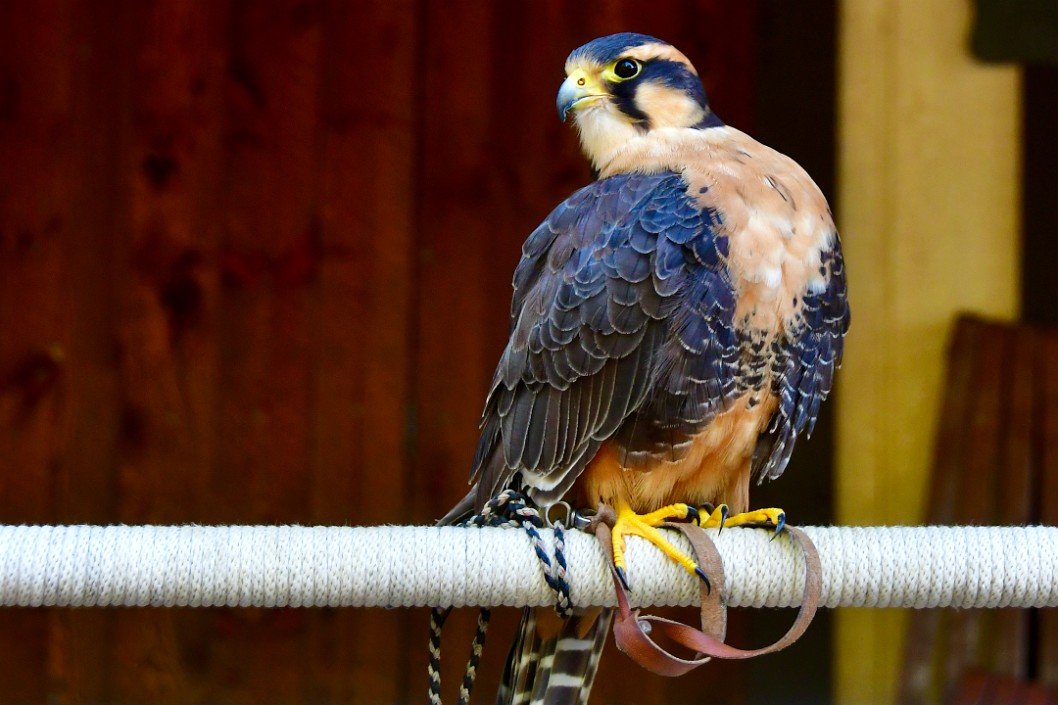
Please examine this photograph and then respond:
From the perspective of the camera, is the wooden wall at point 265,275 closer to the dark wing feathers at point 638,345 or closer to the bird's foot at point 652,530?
the dark wing feathers at point 638,345

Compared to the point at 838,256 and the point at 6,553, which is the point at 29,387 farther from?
the point at 838,256

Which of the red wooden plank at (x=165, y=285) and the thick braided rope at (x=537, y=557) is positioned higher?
the red wooden plank at (x=165, y=285)

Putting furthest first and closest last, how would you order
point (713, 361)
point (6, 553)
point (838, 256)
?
1. point (838, 256)
2. point (713, 361)
3. point (6, 553)

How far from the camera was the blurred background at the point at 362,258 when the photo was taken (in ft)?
8.50

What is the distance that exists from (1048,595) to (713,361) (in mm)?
486

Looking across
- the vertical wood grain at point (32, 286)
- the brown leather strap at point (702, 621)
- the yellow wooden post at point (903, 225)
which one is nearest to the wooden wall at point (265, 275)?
the vertical wood grain at point (32, 286)

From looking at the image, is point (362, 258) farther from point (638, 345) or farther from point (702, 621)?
point (702, 621)

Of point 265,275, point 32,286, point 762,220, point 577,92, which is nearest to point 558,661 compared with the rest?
point 762,220

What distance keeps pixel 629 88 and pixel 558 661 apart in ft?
2.88

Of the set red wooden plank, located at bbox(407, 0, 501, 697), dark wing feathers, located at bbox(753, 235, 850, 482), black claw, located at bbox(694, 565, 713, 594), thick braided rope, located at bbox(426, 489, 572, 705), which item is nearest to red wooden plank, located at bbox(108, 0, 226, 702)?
red wooden plank, located at bbox(407, 0, 501, 697)

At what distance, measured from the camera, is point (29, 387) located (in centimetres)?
259

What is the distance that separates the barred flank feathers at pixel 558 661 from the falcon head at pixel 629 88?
745 millimetres

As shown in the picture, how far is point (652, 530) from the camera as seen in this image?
4.20ft

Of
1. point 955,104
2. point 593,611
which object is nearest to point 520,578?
point 593,611
